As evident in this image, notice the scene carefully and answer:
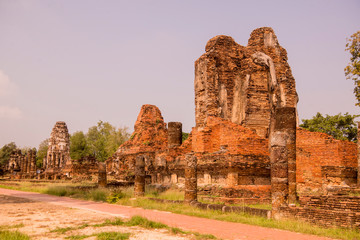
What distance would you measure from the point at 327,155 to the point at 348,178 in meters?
1.21

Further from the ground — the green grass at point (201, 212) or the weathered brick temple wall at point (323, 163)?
the weathered brick temple wall at point (323, 163)

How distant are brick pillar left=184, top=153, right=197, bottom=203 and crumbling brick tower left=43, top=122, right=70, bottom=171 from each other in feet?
122

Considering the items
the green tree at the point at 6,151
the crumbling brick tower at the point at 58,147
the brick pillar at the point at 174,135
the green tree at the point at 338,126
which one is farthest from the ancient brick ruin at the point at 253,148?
the green tree at the point at 6,151

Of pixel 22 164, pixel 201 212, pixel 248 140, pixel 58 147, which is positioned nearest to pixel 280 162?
A: pixel 201 212

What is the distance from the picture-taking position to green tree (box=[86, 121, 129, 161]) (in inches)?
1939

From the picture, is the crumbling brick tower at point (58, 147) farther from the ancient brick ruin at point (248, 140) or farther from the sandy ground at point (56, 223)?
the sandy ground at point (56, 223)

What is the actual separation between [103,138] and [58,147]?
1127 centimetres

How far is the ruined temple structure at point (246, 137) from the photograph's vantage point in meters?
11.9

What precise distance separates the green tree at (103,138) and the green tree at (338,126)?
2789 centimetres

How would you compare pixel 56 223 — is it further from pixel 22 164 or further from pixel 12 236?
pixel 22 164

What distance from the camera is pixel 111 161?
2531 cm

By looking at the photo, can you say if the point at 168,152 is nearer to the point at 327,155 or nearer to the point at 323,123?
the point at 327,155

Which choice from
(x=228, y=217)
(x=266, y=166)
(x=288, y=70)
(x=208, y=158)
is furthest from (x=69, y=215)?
(x=288, y=70)

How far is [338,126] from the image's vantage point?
2991cm
